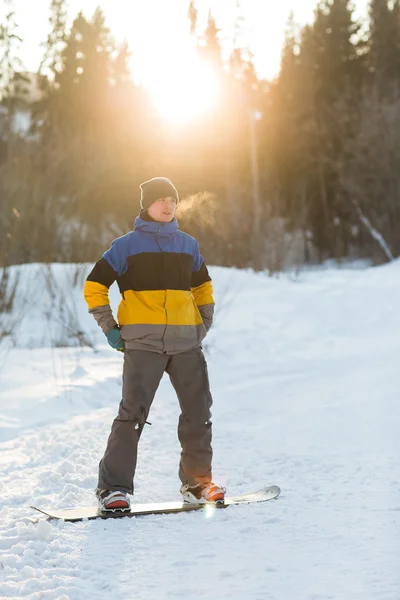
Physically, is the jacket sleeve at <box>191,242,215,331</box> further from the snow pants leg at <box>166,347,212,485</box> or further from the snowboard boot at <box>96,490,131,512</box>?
the snowboard boot at <box>96,490,131,512</box>

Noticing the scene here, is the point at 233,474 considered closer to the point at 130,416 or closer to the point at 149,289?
the point at 130,416

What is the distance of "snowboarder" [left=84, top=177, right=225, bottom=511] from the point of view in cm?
321

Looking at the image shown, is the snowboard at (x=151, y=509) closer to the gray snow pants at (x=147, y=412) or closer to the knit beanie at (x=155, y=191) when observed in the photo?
the gray snow pants at (x=147, y=412)


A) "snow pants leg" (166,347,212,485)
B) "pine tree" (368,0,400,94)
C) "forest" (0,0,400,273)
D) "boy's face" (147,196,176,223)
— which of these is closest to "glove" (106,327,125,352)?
"snow pants leg" (166,347,212,485)

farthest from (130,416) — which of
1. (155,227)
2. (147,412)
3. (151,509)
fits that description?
(155,227)

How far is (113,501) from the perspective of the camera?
3117 millimetres

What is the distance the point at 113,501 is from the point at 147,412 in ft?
1.48

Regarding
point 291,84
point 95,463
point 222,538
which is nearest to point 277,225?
point 95,463

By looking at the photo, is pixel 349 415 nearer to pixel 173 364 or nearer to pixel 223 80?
pixel 173 364

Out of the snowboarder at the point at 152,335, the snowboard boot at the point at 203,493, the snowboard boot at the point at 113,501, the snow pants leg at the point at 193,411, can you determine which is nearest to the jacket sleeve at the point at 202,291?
the snowboarder at the point at 152,335

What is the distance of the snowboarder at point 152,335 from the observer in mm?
3207

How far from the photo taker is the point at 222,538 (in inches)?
110

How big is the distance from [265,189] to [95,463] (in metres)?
24.7

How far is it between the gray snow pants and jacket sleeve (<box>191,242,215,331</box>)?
8.4 inches
